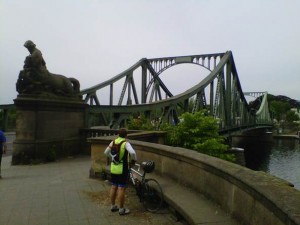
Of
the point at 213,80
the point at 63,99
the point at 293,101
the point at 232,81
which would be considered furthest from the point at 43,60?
the point at 293,101

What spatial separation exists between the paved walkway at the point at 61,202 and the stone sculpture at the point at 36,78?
3400 mm

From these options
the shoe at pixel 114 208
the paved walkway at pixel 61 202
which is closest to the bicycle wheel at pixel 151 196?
the paved walkway at pixel 61 202

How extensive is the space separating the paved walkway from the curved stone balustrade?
69 cm

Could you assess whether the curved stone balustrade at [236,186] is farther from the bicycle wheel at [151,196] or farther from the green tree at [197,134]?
the green tree at [197,134]

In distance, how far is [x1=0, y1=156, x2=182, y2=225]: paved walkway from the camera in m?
5.12

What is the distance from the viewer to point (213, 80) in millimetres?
37312

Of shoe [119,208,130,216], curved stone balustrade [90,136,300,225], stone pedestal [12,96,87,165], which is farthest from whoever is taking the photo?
stone pedestal [12,96,87,165]

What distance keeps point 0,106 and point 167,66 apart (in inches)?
1113

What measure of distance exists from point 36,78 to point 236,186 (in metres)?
9.89

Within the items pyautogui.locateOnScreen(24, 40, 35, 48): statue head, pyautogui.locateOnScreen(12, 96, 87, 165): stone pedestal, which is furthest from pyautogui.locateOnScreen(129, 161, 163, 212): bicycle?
pyautogui.locateOnScreen(24, 40, 35, 48): statue head

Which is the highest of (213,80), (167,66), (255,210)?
(167,66)

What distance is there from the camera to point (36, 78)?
40.1 ft

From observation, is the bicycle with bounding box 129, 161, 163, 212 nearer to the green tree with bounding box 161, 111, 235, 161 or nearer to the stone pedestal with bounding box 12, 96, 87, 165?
the stone pedestal with bounding box 12, 96, 87, 165

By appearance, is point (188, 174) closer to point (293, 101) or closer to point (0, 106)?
point (0, 106)
